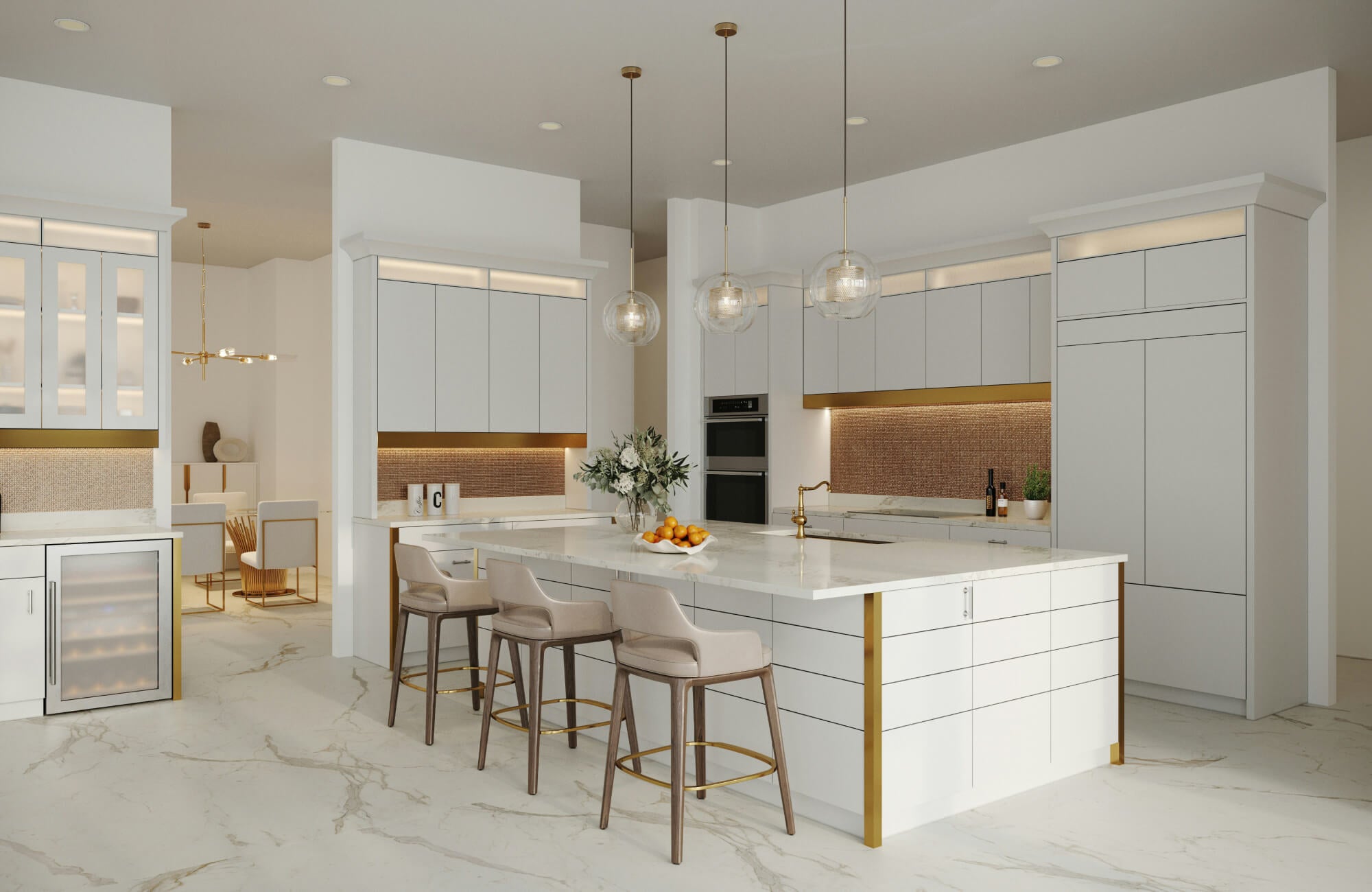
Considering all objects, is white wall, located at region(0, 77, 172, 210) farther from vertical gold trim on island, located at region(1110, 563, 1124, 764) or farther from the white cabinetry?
vertical gold trim on island, located at region(1110, 563, 1124, 764)

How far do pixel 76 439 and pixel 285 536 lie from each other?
2974 mm

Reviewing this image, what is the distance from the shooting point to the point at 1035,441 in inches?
256

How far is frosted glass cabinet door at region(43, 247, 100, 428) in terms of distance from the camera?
5.39 meters

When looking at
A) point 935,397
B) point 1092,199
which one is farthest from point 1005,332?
point 1092,199

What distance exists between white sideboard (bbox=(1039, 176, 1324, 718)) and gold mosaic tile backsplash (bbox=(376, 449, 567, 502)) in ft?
11.8

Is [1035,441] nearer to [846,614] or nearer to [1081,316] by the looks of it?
[1081,316]

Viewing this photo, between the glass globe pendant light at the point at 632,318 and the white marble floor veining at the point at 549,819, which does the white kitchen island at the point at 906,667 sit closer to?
the white marble floor veining at the point at 549,819

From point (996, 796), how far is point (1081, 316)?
285 cm

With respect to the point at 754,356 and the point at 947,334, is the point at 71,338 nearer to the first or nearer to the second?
the point at 754,356

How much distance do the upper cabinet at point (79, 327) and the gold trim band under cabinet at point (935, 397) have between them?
14.2 feet

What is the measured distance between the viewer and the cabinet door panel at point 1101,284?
5.40m

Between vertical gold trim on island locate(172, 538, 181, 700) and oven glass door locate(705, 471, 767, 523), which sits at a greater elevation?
oven glass door locate(705, 471, 767, 523)

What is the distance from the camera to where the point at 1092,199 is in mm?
6191

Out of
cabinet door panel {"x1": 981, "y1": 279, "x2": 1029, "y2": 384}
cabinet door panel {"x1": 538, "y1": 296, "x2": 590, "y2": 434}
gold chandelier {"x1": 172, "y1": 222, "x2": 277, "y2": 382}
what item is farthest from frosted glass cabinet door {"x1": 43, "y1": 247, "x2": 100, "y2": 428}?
cabinet door panel {"x1": 981, "y1": 279, "x2": 1029, "y2": 384}
